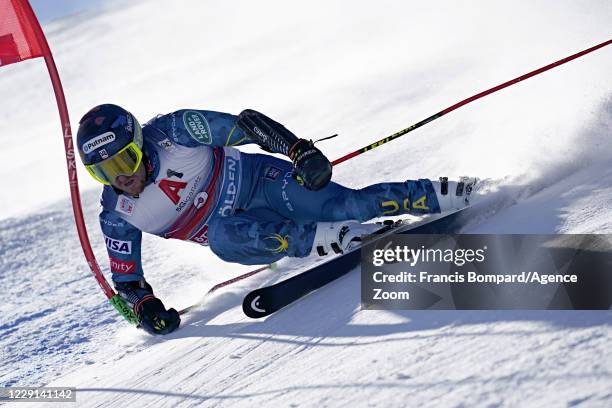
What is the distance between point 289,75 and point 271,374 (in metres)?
10.7

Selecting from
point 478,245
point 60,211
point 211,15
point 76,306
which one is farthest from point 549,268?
point 211,15

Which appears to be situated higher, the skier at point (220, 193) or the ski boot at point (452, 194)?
the skier at point (220, 193)

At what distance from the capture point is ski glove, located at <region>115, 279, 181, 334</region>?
4277mm

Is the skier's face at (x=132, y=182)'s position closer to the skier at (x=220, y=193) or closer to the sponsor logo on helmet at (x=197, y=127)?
the skier at (x=220, y=193)

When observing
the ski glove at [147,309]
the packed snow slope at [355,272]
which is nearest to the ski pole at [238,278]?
the packed snow slope at [355,272]

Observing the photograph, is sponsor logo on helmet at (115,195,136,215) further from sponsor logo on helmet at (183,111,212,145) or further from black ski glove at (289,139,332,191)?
black ski glove at (289,139,332,191)

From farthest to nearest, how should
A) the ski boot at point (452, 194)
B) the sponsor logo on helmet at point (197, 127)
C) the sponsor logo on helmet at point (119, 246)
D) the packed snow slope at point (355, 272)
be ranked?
the sponsor logo on helmet at point (119, 246)
the sponsor logo on helmet at point (197, 127)
the ski boot at point (452, 194)
the packed snow slope at point (355, 272)

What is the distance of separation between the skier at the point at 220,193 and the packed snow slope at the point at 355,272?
13.8 inches

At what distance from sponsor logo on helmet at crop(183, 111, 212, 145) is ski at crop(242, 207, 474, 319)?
37.5 inches

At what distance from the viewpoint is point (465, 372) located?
238cm

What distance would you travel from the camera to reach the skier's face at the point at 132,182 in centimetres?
405

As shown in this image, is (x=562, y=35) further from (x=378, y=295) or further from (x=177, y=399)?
(x=177, y=399)

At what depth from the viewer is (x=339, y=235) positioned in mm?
3967

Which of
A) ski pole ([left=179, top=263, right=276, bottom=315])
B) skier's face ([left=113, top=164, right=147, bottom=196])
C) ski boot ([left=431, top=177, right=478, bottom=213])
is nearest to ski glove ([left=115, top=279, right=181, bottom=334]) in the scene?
ski pole ([left=179, top=263, right=276, bottom=315])
